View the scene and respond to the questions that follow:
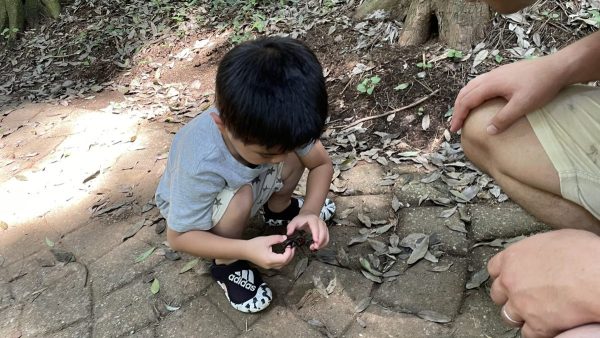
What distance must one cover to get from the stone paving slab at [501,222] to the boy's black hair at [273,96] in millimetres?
940

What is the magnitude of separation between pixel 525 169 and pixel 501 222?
594mm

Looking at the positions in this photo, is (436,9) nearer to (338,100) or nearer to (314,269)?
(338,100)

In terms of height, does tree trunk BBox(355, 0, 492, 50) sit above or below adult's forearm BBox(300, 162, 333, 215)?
above

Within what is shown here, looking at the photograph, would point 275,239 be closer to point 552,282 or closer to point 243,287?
point 243,287

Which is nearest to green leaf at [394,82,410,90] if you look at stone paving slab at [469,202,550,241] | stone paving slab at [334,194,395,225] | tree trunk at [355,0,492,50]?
tree trunk at [355,0,492,50]

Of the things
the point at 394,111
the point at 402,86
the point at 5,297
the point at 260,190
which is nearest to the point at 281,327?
the point at 260,190

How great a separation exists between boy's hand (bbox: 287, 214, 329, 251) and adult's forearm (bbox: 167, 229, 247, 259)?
19cm

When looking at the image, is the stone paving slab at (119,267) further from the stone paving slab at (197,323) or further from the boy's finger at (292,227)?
the boy's finger at (292,227)

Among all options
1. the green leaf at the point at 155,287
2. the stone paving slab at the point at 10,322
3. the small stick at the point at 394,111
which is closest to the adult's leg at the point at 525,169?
the small stick at the point at 394,111

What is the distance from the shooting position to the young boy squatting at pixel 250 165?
4.83ft

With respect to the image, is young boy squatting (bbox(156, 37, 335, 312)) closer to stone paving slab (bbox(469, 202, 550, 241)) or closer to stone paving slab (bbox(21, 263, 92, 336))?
stone paving slab (bbox(21, 263, 92, 336))

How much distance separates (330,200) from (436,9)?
1475 mm

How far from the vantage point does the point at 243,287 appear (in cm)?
188

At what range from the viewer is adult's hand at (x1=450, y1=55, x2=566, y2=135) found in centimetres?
151
